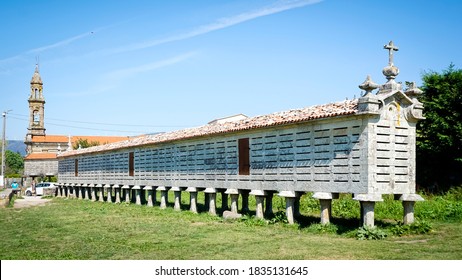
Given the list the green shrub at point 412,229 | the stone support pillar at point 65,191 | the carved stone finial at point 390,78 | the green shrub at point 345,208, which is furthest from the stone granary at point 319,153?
the stone support pillar at point 65,191

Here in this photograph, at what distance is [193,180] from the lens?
20781mm

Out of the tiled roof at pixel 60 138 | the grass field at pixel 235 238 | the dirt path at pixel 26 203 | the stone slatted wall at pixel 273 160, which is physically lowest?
the dirt path at pixel 26 203

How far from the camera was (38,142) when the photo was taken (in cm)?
7631

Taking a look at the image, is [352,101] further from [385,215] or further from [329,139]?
[385,215]

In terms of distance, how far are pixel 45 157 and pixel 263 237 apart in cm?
6072

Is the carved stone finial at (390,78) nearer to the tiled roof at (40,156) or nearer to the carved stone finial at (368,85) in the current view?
the carved stone finial at (368,85)

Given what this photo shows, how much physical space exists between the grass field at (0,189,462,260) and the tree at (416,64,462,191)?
8.06 meters

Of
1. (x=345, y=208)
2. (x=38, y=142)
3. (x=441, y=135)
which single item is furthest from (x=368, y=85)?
(x=38, y=142)

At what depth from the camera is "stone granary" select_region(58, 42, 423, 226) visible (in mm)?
12641

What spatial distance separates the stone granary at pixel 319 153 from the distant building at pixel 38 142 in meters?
50.5

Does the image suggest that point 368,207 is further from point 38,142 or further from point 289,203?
point 38,142

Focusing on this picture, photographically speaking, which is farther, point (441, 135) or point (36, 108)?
point (36, 108)

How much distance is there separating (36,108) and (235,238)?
68.8 meters

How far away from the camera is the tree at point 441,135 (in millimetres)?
24453
